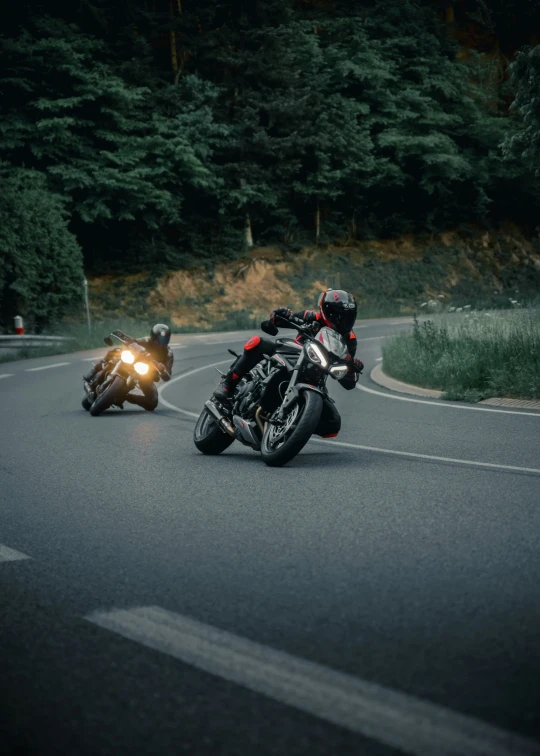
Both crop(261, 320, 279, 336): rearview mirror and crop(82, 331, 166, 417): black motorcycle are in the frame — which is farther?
crop(82, 331, 166, 417): black motorcycle

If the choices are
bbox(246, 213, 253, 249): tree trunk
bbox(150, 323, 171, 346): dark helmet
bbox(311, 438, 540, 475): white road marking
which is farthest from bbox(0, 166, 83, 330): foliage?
bbox(311, 438, 540, 475): white road marking

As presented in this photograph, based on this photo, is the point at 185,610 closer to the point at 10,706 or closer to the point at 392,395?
the point at 10,706

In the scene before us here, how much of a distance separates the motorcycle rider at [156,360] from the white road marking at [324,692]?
962 centimetres

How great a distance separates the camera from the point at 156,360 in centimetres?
1428

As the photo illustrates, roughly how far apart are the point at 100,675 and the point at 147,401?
11.1 metres

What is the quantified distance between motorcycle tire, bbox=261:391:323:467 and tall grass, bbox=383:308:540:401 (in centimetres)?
684

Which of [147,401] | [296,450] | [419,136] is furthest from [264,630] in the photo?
[419,136]

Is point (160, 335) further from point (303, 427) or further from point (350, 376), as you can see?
point (303, 427)

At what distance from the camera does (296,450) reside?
9.00 m

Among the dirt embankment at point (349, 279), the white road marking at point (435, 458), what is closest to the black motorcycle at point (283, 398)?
the white road marking at point (435, 458)

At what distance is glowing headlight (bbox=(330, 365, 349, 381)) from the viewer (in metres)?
9.09

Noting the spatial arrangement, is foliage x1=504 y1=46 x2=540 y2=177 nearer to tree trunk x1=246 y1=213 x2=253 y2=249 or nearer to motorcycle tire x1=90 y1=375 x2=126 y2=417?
motorcycle tire x1=90 y1=375 x2=126 y2=417

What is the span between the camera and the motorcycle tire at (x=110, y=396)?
14.3 metres

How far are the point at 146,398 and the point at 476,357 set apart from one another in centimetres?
545
